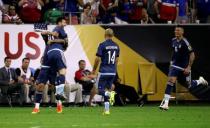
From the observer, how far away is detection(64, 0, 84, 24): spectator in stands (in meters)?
28.2

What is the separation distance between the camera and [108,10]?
28562 mm

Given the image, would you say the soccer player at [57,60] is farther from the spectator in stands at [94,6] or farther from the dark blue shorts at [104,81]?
the spectator in stands at [94,6]

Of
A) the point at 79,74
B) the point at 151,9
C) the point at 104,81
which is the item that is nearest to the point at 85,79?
the point at 79,74

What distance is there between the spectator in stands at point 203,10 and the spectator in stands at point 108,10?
132 inches

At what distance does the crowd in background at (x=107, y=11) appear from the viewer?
27.6 meters

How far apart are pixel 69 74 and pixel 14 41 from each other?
7.82 feet

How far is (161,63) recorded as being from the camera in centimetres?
2894

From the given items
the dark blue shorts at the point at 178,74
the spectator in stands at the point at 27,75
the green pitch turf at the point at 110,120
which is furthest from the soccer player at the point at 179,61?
the spectator in stands at the point at 27,75

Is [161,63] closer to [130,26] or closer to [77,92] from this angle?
[130,26]

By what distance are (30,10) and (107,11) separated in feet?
10.0

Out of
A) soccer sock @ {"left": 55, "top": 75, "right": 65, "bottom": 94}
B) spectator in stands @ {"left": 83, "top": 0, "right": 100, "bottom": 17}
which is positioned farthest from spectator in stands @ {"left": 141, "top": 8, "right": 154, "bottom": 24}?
soccer sock @ {"left": 55, "top": 75, "right": 65, "bottom": 94}

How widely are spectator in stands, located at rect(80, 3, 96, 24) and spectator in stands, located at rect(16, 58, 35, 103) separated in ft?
9.09

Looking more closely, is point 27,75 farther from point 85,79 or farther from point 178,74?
point 178,74

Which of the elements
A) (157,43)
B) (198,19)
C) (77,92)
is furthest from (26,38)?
(198,19)
